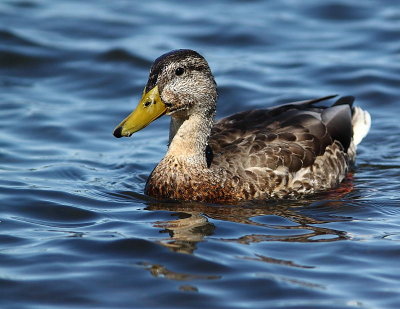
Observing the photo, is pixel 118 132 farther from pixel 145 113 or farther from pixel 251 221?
pixel 251 221

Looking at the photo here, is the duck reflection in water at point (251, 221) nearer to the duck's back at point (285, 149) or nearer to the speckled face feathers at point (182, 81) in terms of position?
the duck's back at point (285, 149)

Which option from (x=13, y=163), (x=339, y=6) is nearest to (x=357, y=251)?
(x=13, y=163)

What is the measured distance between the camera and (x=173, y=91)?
10.1 metres

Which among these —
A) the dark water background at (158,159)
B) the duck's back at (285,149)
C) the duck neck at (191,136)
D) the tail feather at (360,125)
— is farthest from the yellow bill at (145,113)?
the tail feather at (360,125)

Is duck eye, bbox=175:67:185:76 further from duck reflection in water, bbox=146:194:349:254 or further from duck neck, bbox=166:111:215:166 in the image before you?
duck reflection in water, bbox=146:194:349:254

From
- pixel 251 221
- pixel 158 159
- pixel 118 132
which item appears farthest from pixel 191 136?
pixel 158 159

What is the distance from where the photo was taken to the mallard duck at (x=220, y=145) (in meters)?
10.1

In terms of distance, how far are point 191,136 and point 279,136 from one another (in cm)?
115

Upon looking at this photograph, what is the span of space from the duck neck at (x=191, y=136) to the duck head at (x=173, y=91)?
8 centimetres

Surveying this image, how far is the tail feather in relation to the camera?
504 inches

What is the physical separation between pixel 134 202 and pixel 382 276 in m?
3.30

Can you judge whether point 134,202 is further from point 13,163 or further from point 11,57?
point 11,57

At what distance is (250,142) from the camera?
10.9m

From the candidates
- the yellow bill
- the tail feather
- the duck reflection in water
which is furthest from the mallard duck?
the tail feather
